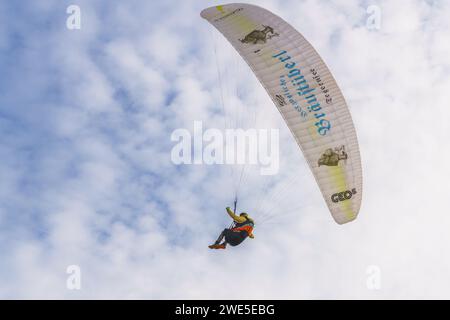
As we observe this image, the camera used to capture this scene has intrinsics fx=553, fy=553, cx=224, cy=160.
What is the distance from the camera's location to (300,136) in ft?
67.9

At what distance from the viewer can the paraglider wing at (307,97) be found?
66.8ft

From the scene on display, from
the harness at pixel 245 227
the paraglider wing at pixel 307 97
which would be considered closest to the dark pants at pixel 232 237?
the harness at pixel 245 227

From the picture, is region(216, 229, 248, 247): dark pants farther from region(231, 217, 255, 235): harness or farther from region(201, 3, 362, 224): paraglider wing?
region(201, 3, 362, 224): paraglider wing

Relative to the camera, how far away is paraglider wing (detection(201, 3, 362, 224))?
2036 centimetres

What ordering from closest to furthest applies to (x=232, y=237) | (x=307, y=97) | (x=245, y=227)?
1. (x=307, y=97)
2. (x=232, y=237)
3. (x=245, y=227)

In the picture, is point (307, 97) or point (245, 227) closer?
point (307, 97)

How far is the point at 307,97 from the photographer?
20.4 meters

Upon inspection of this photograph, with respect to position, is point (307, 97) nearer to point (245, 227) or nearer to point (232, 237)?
point (245, 227)

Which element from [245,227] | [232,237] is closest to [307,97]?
[245,227]
